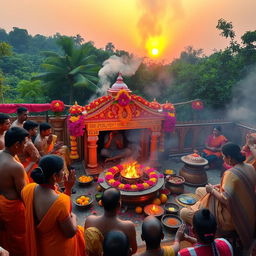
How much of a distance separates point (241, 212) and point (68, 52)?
22.9 meters

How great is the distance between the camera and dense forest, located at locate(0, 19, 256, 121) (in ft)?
45.5

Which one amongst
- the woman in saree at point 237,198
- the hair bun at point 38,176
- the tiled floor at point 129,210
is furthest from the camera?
the tiled floor at point 129,210

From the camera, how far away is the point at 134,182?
23.3ft

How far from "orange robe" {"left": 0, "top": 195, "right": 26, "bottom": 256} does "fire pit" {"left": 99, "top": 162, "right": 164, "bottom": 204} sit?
10.0 ft

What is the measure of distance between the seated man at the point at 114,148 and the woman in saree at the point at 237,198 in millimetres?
5858

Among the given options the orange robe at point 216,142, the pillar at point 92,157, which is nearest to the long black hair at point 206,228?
the pillar at point 92,157

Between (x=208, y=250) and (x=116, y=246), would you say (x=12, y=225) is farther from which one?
(x=208, y=250)

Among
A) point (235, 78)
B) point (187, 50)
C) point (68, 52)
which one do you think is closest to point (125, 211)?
point (235, 78)

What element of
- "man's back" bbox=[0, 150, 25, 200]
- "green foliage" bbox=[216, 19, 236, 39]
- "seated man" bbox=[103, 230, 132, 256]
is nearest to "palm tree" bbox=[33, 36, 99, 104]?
"green foliage" bbox=[216, 19, 236, 39]

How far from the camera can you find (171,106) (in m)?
9.72

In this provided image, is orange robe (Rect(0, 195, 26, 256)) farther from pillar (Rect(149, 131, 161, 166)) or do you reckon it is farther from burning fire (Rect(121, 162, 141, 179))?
pillar (Rect(149, 131, 161, 166))

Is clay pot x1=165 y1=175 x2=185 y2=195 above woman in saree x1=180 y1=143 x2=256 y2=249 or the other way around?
the other way around

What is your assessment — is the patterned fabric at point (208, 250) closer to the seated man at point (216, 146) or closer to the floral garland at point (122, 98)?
the floral garland at point (122, 98)

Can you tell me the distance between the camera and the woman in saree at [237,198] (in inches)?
160
